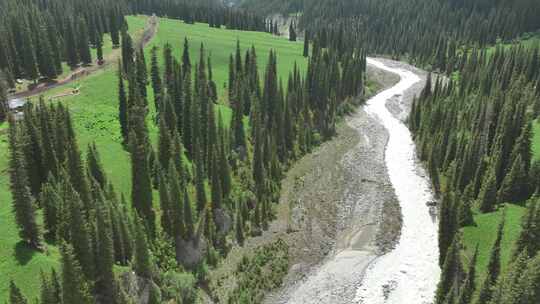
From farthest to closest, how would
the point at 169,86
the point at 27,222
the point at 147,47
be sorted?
the point at 147,47
the point at 169,86
the point at 27,222

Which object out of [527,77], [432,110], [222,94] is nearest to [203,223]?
[222,94]

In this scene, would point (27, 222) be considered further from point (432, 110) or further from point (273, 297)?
point (432, 110)

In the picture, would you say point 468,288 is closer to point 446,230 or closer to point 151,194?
point 446,230

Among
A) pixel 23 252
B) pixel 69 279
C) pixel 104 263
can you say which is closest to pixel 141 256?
pixel 104 263

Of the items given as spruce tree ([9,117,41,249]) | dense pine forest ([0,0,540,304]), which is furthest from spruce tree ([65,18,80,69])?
spruce tree ([9,117,41,249])

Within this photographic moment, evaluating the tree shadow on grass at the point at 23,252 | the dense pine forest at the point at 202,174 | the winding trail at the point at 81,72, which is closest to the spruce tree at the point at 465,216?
the dense pine forest at the point at 202,174

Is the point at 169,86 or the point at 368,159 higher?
the point at 169,86

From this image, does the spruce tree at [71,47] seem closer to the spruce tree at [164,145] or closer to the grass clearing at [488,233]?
the spruce tree at [164,145]
